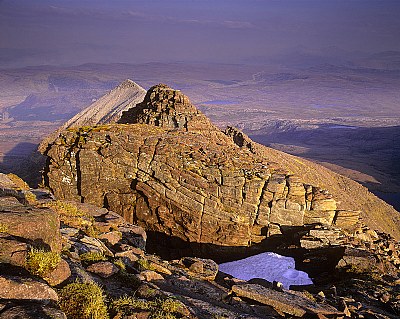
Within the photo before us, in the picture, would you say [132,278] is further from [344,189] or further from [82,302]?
[344,189]

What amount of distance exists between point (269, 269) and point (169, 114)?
18.9 metres

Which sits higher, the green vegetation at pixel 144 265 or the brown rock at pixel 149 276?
the brown rock at pixel 149 276

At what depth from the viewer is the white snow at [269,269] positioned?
17.4 meters

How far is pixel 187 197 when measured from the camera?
21.7 metres

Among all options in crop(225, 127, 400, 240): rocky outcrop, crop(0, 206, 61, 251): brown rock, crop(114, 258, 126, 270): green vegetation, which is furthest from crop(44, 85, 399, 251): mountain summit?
crop(225, 127, 400, 240): rocky outcrop

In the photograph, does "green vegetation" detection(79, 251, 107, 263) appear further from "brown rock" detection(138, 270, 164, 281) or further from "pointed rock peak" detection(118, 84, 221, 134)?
"pointed rock peak" detection(118, 84, 221, 134)

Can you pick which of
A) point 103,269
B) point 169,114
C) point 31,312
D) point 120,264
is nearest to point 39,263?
point 31,312

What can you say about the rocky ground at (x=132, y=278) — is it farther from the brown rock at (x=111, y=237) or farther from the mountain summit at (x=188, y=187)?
the mountain summit at (x=188, y=187)

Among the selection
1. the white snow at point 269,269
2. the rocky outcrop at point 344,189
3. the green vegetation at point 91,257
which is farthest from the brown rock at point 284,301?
the rocky outcrop at point 344,189

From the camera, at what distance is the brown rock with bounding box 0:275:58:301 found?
6.41 metres

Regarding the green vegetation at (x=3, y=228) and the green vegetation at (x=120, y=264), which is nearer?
the green vegetation at (x=3, y=228)

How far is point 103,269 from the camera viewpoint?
396 inches

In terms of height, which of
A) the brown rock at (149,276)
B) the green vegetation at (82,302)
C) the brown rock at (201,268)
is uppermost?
the green vegetation at (82,302)

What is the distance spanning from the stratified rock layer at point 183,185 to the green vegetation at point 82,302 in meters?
14.3
